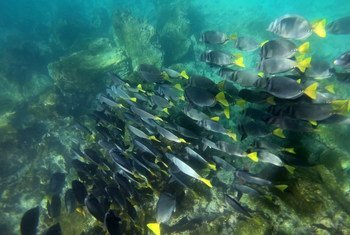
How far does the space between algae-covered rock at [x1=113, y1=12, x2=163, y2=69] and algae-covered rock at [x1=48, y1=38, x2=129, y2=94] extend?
3.09 feet

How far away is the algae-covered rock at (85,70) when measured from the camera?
484 inches

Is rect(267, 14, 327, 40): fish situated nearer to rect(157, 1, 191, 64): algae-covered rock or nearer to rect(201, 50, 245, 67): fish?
rect(201, 50, 245, 67): fish

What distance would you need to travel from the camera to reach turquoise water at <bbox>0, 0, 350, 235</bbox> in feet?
16.3

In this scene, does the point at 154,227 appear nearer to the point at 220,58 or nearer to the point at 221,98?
the point at 221,98

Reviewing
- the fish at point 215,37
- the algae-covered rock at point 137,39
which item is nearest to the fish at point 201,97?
the fish at point 215,37

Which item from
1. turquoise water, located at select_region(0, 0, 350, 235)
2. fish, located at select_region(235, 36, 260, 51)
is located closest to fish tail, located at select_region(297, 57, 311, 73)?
turquoise water, located at select_region(0, 0, 350, 235)

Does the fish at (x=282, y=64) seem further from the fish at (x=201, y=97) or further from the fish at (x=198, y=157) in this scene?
the fish at (x=198, y=157)

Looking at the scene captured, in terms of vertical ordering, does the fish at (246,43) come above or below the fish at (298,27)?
below

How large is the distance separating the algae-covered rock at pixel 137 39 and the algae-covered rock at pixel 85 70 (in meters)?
0.94

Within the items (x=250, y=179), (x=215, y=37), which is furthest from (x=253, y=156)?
(x=215, y=37)

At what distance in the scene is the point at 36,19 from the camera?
3681cm

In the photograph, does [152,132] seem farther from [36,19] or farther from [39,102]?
[36,19]

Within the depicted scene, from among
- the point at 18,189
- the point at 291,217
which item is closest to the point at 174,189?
the point at 291,217

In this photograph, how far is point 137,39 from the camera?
1401 centimetres
